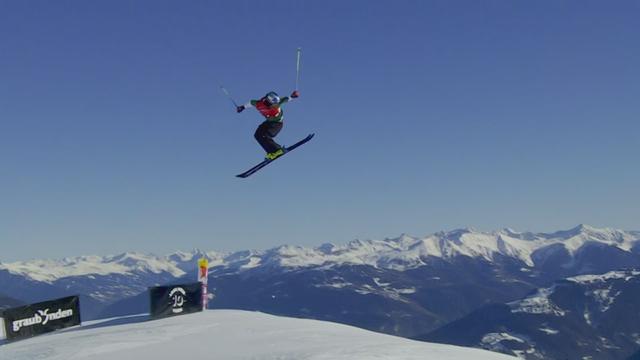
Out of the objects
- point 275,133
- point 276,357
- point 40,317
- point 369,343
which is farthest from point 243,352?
point 40,317

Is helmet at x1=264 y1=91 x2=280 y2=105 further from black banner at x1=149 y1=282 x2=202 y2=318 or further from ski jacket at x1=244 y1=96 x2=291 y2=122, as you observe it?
black banner at x1=149 y1=282 x2=202 y2=318

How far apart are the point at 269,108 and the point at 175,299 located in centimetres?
1978

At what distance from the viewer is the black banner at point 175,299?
42531 millimetres

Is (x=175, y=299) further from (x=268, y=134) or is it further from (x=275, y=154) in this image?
(x=268, y=134)

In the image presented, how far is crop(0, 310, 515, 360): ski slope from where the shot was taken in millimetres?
25250

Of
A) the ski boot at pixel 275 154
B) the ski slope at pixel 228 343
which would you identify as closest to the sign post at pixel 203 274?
the ski slope at pixel 228 343

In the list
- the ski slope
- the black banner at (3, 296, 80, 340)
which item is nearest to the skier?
the ski slope

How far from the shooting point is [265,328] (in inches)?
1348

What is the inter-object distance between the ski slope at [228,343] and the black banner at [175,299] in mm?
2333

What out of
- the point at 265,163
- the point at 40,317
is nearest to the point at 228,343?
the point at 265,163

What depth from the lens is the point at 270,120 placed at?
30.3m

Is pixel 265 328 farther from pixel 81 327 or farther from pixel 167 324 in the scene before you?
pixel 81 327

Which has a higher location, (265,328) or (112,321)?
(112,321)

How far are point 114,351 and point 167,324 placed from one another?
8.48m
